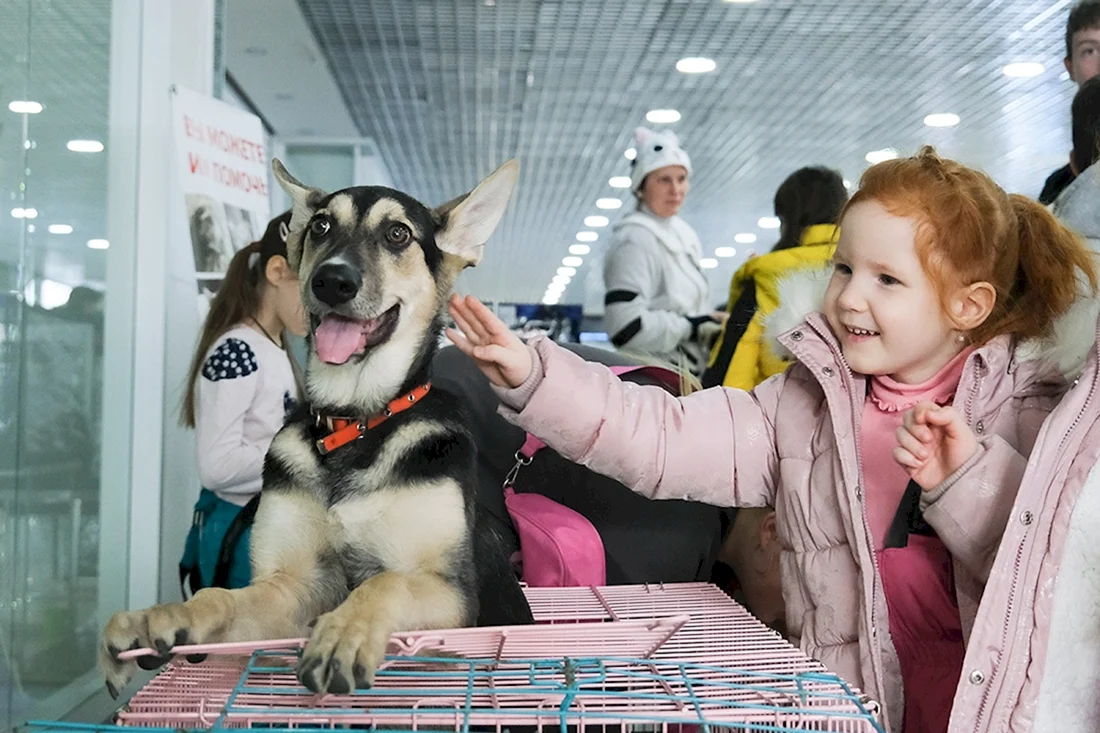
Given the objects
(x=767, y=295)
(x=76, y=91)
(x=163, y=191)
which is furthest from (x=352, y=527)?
(x=163, y=191)

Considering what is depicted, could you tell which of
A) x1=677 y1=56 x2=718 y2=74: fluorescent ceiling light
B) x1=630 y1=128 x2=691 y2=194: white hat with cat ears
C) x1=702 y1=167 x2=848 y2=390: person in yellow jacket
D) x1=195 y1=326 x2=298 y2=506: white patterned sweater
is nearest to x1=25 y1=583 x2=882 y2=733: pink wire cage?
x1=702 y1=167 x2=848 y2=390: person in yellow jacket

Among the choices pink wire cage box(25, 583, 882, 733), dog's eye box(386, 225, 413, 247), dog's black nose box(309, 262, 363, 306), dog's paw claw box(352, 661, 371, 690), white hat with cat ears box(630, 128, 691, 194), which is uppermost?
white hat with cat ears box(630, 128, 691, 194)

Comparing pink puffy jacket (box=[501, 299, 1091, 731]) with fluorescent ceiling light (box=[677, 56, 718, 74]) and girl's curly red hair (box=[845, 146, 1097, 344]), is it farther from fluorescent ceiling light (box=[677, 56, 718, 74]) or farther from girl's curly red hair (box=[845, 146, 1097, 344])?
fluorescent ceiling light (box=[677, 56, 718, 74])

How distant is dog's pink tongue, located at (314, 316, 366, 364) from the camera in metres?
1.32

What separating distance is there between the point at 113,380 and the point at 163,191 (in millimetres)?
619

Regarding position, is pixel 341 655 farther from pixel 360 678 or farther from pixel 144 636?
pixel 144 636

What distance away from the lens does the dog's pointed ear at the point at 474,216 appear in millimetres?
1470

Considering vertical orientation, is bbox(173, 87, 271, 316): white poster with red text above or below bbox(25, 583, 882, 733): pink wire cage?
above

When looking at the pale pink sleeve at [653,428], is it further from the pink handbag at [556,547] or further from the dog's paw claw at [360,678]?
the dog's paw claw at [360,678]

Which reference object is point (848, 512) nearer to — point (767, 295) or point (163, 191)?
point (767, 295)

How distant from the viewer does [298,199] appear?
1.51 meters

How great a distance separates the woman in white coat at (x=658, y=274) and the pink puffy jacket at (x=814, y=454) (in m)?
1.85

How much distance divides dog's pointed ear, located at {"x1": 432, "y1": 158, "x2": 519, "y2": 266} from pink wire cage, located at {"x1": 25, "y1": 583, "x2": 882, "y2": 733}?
63cm

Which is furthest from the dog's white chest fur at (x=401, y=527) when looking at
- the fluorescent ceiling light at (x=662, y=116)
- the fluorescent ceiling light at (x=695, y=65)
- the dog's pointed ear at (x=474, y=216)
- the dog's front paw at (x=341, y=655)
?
the fluorescent ceiling light at (x=662, y=116)
